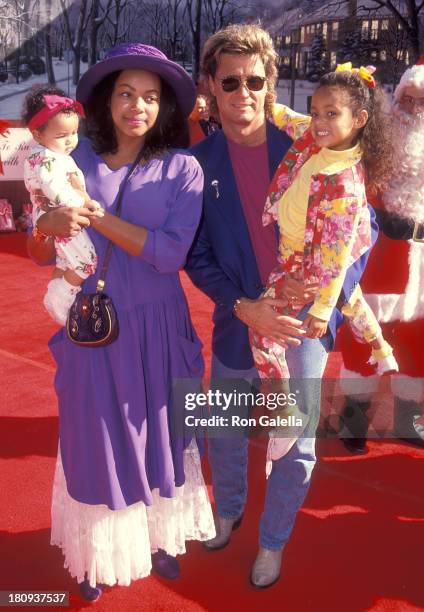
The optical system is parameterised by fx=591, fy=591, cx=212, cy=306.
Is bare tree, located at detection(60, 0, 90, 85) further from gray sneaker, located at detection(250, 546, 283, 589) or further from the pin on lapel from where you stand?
gray sneaker, located at detection(250, 546, 283, 589)

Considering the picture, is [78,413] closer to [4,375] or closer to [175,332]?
[175,332]

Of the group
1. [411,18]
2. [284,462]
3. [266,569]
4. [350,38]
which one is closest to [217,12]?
[350,38]

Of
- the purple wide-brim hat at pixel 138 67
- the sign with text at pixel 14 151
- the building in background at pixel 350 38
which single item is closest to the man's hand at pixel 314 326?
the purple wide-brim hat at pixel 138 67

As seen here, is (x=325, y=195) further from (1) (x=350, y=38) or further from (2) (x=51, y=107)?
(1) (x=350, y=38)

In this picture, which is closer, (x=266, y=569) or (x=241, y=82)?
(x=241, y=82)

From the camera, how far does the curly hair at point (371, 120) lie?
80.1 inches

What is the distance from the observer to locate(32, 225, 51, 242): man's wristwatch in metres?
1.98

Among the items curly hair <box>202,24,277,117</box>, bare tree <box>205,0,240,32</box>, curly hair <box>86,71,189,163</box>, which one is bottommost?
curly hair <box>86,71,189,163</box>

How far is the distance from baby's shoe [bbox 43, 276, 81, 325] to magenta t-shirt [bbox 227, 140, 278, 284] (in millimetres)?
708

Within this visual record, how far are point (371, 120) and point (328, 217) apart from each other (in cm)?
41

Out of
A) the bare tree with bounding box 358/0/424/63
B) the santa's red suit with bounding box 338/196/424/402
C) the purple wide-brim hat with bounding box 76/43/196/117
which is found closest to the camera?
the purple wide-brim hat with bounding box 76/43/196/117

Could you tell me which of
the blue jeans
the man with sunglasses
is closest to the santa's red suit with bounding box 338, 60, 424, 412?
the man with sunglasses

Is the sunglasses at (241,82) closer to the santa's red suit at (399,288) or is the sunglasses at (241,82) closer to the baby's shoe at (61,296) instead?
the baby's shoe at (61,296)

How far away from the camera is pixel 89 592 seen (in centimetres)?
231
